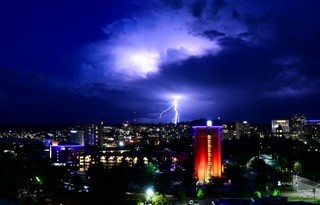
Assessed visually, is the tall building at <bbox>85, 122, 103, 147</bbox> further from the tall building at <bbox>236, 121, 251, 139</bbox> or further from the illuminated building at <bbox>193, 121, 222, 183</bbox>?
the illuminated building at <bbox>193, 121, 222, 183</bbox>

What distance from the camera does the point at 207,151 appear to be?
40875 millimetres

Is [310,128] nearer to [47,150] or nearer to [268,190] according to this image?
[47,150]

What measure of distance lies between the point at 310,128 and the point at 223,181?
95000 millimetres

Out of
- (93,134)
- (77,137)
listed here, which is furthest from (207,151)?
(93,134)

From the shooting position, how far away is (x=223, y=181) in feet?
114

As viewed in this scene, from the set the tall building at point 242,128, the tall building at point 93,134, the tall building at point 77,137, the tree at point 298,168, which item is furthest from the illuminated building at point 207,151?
the tall building at point 242,128

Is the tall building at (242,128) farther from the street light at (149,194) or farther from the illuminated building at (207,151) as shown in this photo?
the street light at (149,194)

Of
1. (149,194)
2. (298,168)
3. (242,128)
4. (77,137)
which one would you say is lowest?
(149,194)

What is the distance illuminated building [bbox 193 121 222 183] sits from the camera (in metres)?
40.3

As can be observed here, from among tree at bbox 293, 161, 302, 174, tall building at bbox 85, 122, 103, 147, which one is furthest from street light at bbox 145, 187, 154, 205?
tall building at bbox 85, 122, 103, 147

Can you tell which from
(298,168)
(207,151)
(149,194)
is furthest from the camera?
(298,168)

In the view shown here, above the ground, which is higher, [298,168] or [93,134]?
[93,134]

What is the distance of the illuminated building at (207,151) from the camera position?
40312 millimetres

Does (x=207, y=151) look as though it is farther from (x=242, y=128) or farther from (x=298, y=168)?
(x=242, y=128)
